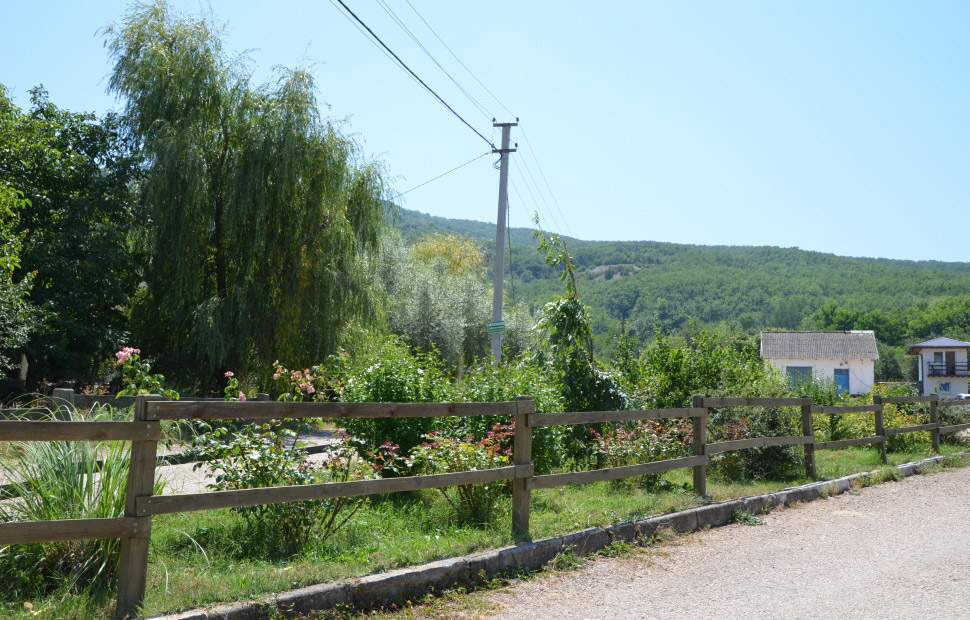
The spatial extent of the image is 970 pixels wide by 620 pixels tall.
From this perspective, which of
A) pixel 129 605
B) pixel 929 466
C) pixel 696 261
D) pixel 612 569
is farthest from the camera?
pixel 696 261

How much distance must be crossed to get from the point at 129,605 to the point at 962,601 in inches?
198

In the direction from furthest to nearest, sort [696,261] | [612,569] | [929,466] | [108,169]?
[696,261] < [108,169] < [929,466] < [612,569]

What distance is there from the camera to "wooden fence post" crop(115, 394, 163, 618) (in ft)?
12.4

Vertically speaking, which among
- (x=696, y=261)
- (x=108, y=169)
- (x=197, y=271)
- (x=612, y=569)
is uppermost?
(x=696, y=261)

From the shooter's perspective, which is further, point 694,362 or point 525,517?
point 694,362

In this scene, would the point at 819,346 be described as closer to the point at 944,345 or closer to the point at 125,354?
the point at 944,345

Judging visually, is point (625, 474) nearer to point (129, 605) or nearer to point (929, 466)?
point (129, 605)

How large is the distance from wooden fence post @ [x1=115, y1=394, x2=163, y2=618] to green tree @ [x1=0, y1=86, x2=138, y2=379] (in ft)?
48.9

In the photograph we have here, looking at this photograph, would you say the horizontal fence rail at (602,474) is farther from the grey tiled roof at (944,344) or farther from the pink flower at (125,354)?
the grey tiled roof at (944,344)

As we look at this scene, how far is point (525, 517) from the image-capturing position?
19.3 feet

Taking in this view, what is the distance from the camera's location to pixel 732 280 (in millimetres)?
103125

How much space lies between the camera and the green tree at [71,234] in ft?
56.7

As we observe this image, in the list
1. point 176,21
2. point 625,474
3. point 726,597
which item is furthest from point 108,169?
point 726,597

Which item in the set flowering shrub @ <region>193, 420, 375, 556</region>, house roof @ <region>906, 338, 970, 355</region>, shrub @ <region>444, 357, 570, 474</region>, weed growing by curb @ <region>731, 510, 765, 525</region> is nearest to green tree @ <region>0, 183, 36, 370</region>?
shrub @ <region>444, 357, 570, 474</region>
